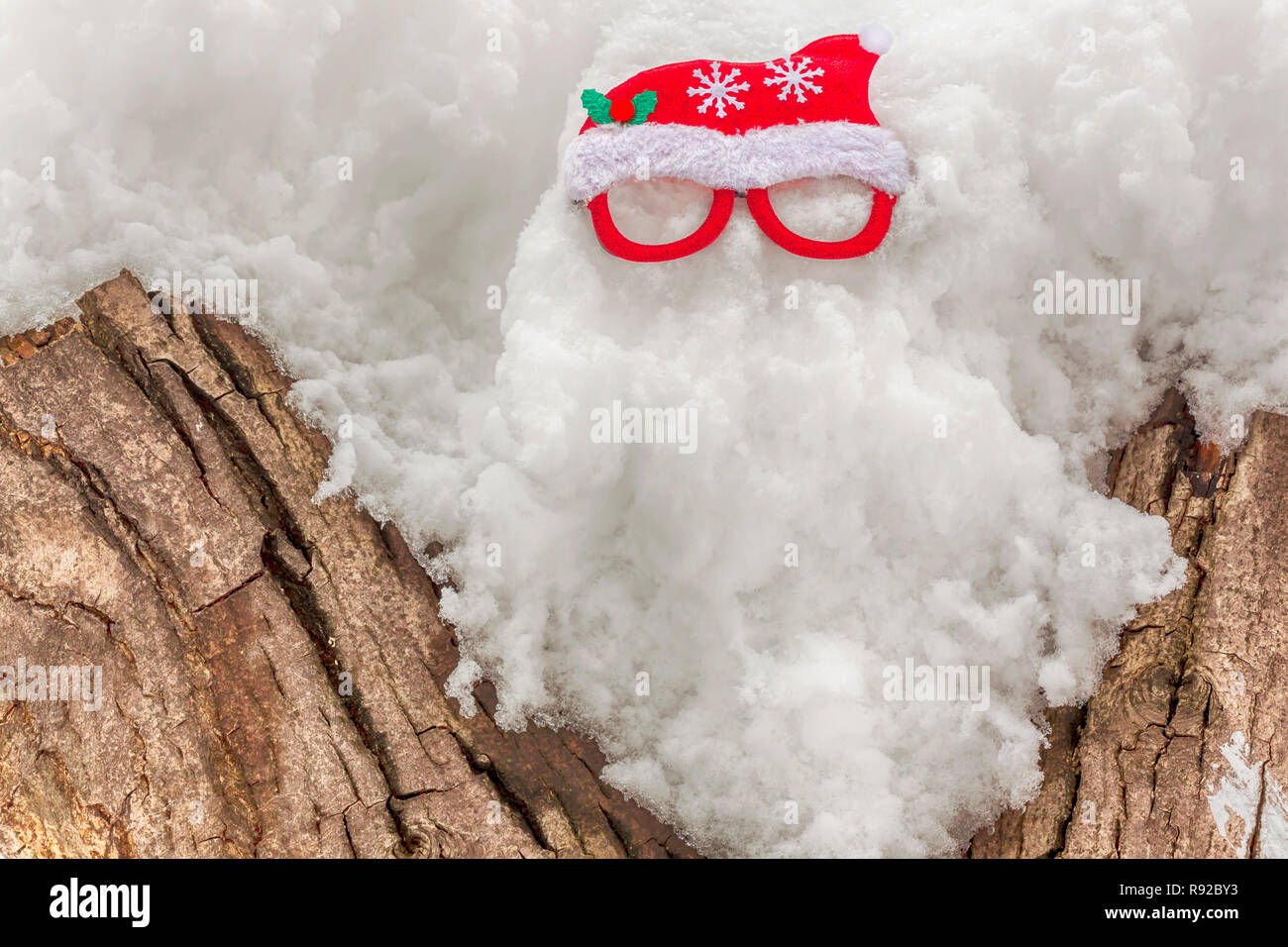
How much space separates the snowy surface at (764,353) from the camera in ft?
6.68

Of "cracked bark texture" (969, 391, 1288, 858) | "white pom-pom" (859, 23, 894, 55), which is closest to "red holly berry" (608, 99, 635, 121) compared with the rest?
"white pom-pom" (859, 23, 894, 55)

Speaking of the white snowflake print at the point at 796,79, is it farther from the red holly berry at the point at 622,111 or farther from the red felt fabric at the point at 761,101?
the red holly berry at the point at 622,111

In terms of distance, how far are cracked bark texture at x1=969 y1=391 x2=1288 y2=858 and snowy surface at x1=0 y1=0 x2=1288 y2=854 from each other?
7 centimetres

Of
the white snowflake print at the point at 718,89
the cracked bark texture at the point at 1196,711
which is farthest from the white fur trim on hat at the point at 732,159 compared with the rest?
the cracked bark texture at the point at 1196,711

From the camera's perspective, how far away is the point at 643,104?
2.19 meters

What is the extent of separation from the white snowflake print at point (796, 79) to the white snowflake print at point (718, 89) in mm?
79

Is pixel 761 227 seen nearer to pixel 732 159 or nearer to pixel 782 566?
pixel 732 159

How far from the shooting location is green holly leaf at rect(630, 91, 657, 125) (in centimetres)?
219

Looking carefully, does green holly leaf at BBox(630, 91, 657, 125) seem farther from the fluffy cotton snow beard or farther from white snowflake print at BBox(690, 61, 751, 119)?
the fluffy cotton snow beard

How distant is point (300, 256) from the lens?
2.26 metres

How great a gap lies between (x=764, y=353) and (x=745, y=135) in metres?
0.58

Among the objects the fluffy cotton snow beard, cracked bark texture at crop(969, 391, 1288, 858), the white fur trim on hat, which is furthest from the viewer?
the white fur trim on hat

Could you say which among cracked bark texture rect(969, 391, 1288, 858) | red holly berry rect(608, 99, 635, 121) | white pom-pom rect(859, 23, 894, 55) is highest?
white pom-pom rect(859, 23, 894, 55)

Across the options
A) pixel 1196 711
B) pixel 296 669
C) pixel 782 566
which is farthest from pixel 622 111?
pixel 1196 711
